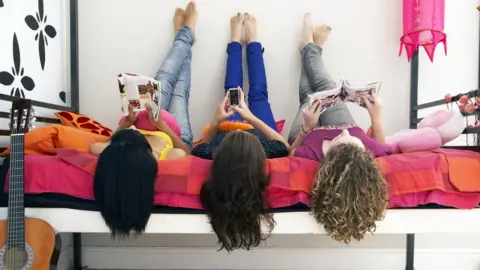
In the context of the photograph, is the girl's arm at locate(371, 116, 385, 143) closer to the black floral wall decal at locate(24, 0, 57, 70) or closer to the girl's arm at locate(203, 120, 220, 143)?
the girl's arm at locate(203, 120, 220, 143)

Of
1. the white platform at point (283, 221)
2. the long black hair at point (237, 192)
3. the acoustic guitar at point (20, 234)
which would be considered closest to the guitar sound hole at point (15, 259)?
the acoustic guitar at point (20, 234)

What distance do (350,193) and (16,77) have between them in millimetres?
1336

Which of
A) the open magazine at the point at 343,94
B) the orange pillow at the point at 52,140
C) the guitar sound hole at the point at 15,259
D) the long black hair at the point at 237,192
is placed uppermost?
the open magazine at the point at 343,94

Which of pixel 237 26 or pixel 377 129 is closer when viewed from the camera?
pixel 377 129

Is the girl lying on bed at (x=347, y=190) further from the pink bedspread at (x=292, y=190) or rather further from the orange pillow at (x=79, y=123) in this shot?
the orange pillow at (x=79, y=123)

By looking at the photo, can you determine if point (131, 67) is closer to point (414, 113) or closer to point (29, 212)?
point (29, 212)

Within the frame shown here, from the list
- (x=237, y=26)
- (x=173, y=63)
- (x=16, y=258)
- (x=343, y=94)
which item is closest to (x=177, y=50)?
(x=173, y=63)

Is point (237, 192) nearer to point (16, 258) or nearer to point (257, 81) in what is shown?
point (16, 258)

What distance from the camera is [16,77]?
4.54 ft

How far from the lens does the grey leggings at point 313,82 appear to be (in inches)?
60.8

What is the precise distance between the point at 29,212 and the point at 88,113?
0.89m

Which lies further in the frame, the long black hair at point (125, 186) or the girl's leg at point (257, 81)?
the girl's leg at point (257, 81)

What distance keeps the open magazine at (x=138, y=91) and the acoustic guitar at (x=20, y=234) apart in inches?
A: 14.0

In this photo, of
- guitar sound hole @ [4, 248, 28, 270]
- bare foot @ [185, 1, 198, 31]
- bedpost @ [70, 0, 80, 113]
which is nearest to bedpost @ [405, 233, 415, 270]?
bare foot @ [185, 1, 198, 31]
